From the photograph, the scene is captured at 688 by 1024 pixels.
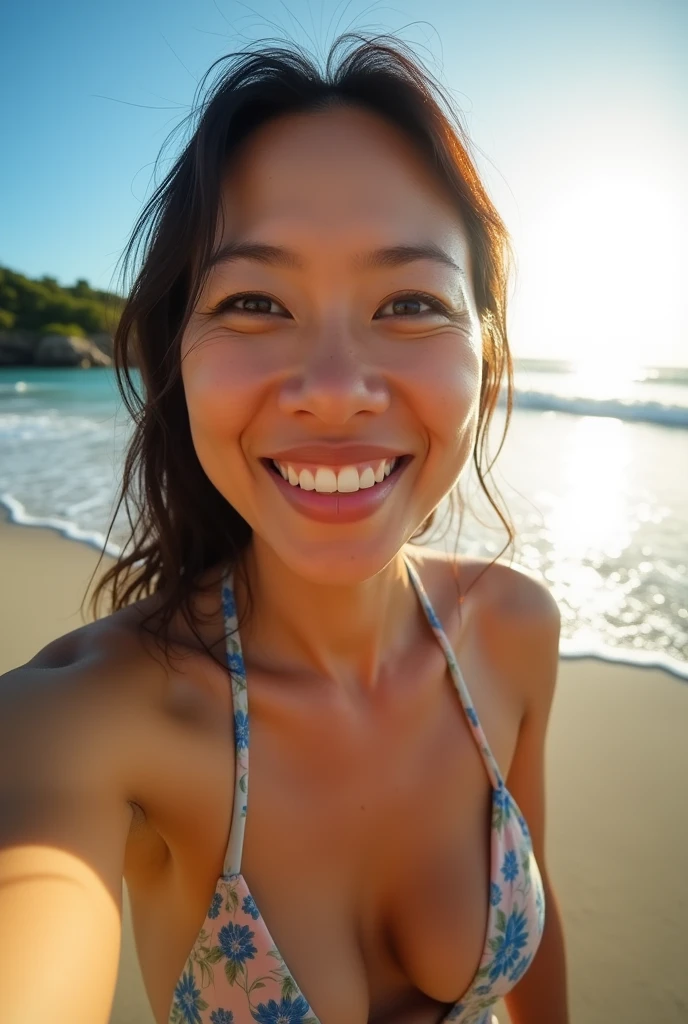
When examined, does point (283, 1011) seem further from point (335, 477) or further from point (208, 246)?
point (208, 246)

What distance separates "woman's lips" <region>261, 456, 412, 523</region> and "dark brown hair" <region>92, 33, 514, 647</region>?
380 mm

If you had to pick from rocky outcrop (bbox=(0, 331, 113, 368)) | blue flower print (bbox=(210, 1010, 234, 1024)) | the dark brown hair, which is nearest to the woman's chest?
blue flower print (bbox=(210, 1010, 234, 1024))

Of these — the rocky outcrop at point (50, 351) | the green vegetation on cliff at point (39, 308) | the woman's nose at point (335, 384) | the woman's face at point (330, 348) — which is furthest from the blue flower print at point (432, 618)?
the green vegetation on cliff at point (39, 308)

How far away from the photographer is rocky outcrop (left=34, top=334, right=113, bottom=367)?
33.6 meters

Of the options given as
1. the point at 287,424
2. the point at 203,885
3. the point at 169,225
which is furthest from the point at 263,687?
the point at 169,225

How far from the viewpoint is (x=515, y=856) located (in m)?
1.33

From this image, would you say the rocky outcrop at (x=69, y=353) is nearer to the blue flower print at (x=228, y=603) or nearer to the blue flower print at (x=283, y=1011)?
the blue flower print at (x=228, y=603)

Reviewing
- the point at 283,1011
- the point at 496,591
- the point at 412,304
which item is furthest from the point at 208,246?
the point at 283,1011

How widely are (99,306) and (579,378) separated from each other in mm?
34689

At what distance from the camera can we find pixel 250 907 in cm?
107

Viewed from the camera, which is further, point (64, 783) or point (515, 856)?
point (515, 856)

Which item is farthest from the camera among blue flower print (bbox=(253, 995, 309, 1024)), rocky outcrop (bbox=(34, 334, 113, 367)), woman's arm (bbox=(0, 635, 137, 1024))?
rocky outcrop (bbox=(34, 334, 113, 367))

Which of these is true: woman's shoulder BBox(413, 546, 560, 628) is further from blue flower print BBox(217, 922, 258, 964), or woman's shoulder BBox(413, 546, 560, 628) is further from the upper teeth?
blue flower print BBox(217, 922, 258, 964)

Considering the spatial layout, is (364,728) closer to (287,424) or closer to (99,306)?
(287,424)
